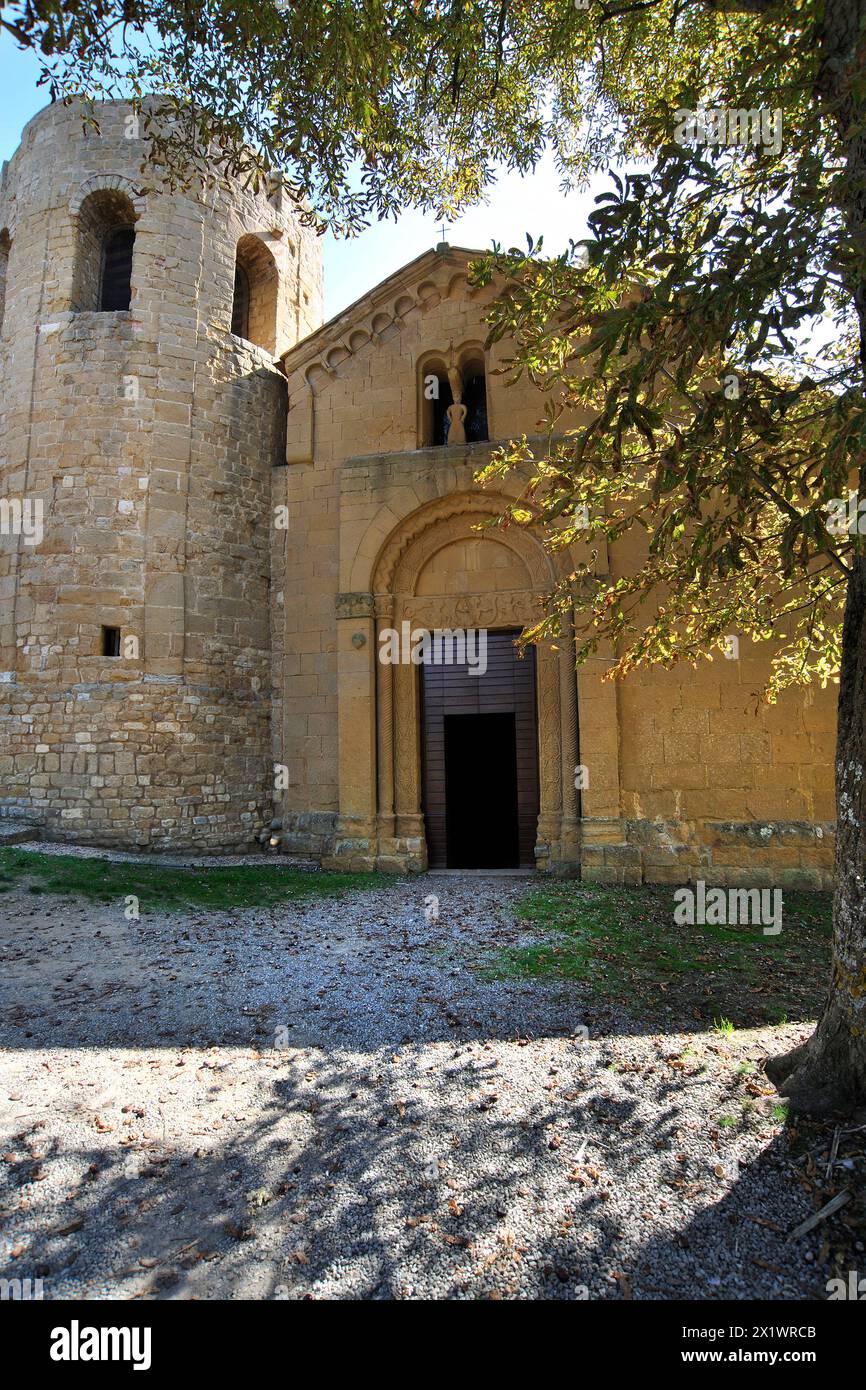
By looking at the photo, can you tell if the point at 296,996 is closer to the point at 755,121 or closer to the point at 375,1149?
the point at 375,1149

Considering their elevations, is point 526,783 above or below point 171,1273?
above

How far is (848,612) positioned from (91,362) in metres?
12.2

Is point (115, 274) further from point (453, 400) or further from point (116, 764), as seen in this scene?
point (116, 764)

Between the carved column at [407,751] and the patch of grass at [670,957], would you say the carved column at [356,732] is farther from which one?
the patch of grass at [670,957]

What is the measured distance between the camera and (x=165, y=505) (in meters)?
11.7

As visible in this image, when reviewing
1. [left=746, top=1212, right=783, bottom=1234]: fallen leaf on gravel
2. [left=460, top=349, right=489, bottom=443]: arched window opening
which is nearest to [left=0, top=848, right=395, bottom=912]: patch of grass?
[left=746, top=1212, right=783, bottom=1234]: fallen leaf on gravel

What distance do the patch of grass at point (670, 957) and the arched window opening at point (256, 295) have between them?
1164 centimetres

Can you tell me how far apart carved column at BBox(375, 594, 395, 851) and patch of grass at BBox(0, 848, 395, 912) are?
92 centimetres

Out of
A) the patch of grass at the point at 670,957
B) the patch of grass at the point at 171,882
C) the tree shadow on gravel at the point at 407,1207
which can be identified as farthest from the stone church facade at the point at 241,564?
the tree shadow on gravel at the point at 407,1207

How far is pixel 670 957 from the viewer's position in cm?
667

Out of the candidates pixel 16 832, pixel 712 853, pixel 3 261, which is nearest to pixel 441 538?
pixel 712 853

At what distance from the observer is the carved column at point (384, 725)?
1092 cm

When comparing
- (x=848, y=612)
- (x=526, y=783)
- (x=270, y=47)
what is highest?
(x=270, y=47)

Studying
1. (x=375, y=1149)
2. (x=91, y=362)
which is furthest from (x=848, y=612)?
(x=91, y=362)
